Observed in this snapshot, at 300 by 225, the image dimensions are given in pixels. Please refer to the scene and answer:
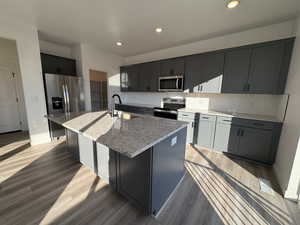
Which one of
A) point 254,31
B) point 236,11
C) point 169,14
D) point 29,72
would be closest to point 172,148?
point 169,14

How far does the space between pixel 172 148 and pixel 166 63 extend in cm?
283

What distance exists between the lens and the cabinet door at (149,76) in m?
3.94

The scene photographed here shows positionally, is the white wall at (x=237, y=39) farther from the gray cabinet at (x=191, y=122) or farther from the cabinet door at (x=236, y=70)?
the gray cabinet at (x=191, y=122)

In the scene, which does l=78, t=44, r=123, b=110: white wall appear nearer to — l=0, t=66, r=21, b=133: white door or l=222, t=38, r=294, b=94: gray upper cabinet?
l=0, t=66, r=21, b=133: white door

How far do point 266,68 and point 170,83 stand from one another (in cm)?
205

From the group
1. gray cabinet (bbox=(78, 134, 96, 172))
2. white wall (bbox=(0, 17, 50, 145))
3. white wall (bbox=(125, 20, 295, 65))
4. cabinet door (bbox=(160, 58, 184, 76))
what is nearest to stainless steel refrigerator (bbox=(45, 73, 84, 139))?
white wall (bbox=(0, 17, 50, 145))

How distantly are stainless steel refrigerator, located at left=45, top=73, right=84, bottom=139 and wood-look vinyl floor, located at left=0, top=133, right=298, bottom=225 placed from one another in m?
1.03

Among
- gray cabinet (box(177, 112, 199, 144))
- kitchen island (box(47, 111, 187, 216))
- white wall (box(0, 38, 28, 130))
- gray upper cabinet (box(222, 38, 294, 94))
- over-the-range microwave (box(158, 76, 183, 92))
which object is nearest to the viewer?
kitchen island (box(47, 111, 187, 216))

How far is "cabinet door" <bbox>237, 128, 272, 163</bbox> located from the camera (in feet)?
7.73

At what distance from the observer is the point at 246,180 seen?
2018mm

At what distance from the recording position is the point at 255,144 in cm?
246

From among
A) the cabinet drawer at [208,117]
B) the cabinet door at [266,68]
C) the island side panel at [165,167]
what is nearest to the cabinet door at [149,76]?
the cabinet drawer at [208,117]

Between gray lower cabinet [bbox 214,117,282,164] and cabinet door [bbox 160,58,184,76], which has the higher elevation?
cabinet door [bbox 160,58,184,76]

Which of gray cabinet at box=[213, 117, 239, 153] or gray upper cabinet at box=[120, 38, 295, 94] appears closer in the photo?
gray upper cabinet at box=[120, 38, 295, 94]
